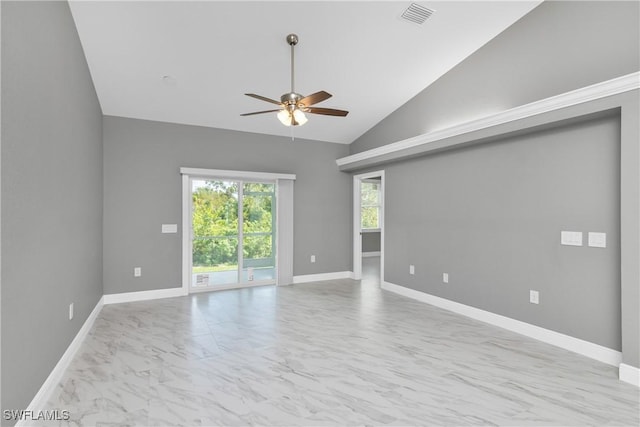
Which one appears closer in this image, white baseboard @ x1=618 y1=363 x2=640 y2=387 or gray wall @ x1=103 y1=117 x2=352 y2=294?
white baseboard @ x1=618 y1=363 x2=640 y2=387

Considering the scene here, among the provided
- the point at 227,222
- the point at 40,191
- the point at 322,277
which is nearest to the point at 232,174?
the point at 227,222

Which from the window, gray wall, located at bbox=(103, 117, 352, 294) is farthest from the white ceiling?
the window

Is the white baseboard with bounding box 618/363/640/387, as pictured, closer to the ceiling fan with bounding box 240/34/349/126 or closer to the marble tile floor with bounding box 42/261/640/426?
the marble tile floor with bounding box 42/261/640/426

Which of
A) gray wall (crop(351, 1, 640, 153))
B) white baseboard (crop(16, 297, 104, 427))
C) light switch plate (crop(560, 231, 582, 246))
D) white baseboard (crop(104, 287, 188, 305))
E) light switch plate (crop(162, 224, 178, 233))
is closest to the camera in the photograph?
white baseboard (crop(16, 297, 104, 427))

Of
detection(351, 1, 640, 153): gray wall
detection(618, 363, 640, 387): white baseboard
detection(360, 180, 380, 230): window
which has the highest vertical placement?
detection(351, 1, 640, 153): gray wall

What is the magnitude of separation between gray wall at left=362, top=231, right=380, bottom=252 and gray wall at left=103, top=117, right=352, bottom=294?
3.76 m

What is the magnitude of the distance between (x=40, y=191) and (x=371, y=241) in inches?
331

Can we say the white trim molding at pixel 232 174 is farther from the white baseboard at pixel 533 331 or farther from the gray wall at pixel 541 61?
the white baseboard at pixel 533 331

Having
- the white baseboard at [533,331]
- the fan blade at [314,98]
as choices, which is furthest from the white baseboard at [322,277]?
the fan blade at [314,98]

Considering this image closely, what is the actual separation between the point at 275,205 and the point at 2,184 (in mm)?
4453

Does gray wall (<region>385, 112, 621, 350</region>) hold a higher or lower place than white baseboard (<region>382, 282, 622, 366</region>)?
higher

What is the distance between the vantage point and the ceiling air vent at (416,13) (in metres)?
3.29

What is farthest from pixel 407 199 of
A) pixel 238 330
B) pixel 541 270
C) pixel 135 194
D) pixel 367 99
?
pixel 135 194

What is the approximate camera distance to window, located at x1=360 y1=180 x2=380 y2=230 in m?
9.46
